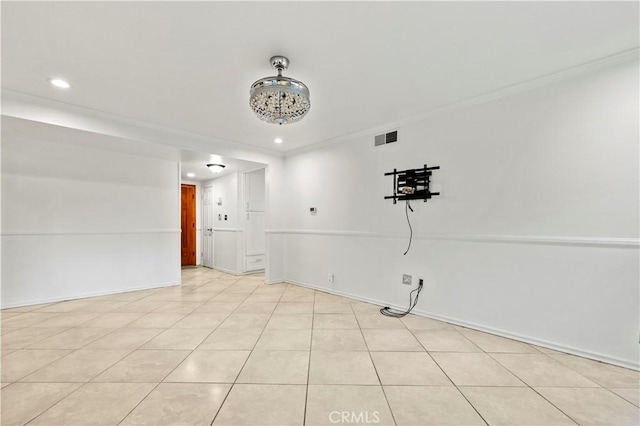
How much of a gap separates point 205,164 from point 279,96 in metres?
3.45

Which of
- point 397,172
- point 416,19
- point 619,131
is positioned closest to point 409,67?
point 416,19

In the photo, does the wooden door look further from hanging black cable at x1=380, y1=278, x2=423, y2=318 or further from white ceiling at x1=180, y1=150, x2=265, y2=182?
hanging black cable at x1=380, y1=278, x2=423, y2=318

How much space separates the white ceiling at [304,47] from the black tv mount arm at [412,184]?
2.59 ft

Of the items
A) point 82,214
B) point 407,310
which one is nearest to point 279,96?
point 407,310

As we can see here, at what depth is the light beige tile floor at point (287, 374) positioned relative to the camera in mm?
1581

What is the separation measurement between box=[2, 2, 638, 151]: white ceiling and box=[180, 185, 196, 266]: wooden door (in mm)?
4275

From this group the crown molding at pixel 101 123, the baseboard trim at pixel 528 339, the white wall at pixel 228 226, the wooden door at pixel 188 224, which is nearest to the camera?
the baseboard trim at pixel 528 339

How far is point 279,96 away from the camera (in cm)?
221

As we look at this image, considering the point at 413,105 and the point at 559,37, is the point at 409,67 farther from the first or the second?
the point at 559,37

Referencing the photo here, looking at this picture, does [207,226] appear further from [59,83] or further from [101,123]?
[59,83]

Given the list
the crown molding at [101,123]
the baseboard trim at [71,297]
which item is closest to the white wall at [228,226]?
the baseboard trim at [71,297]

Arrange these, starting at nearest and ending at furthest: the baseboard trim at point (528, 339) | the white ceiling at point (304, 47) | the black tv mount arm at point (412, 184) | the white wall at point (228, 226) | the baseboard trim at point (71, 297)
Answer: the white ceiling at point (304, 47) → the baseboard trim at point (528, 339) → the black tv mount arm at point (412, 184) → the baseboard trim at point (71, 297) → the white wall at point (228, 226)

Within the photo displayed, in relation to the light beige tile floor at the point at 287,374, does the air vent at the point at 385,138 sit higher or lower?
higher

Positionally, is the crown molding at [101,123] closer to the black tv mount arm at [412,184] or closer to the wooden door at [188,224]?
the black tv mount arm at [412,184]
